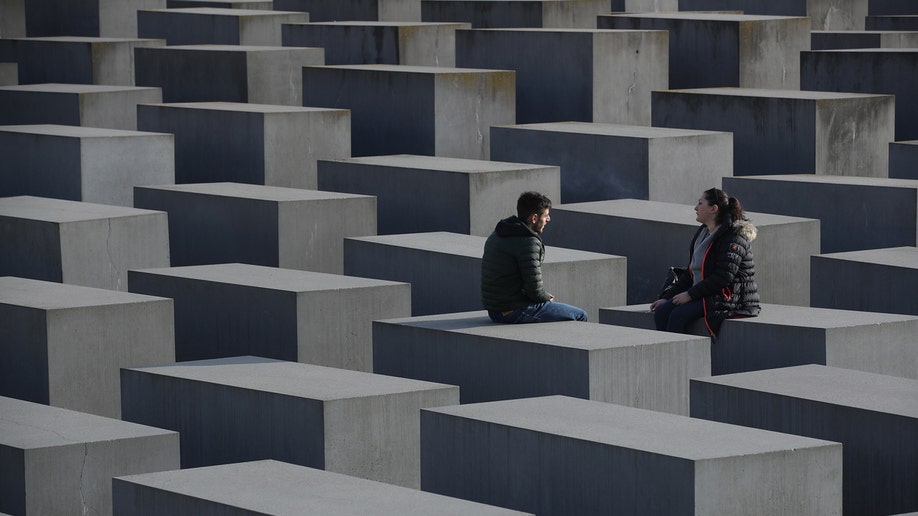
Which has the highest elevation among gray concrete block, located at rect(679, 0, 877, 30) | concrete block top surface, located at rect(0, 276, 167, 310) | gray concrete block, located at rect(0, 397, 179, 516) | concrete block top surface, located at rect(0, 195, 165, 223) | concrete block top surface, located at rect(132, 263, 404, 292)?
gray concrete block, located at rect(679, 0, 877, 30)

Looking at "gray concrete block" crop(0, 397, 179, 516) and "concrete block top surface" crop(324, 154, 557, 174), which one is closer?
"gray concrete block" crop(0, 397, 179, 516)

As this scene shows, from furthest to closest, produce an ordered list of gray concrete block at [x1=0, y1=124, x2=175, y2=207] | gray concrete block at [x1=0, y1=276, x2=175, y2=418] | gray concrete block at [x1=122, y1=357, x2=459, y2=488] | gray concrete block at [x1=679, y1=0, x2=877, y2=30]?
gray concrete block at [x1=679, y1=0, x2=877, y2=30], gray concrete block at [x1=0, y1=124, x2=175, y2=207], gray concrete block at [x1=0, y1=276, x2=175, y2=418], gray concrete block at [x1=122, y1=357, x2=459, y2=488]

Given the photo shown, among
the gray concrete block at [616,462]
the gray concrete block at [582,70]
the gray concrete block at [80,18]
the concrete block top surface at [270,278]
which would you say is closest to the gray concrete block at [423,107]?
the gray concrete block at [582,70]

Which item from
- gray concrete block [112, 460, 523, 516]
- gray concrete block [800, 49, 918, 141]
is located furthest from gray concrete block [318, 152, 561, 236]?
gray concrete block [112, 460, 523, 516]

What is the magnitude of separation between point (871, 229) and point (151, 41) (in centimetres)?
1154

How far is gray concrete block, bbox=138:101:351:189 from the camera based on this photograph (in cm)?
1611

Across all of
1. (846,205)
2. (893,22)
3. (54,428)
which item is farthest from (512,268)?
(893,22)

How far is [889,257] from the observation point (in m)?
12.0

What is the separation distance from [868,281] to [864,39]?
1130 centimetres

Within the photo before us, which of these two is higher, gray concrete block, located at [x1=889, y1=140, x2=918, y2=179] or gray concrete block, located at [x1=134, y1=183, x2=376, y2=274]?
gray concrete block, located at [x1=889, y1=140, x2=918, y2=179]

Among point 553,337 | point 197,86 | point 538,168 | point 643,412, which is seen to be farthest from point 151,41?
point 643,412

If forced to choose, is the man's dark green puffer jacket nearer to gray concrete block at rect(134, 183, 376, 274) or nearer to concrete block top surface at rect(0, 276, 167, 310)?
concrete block top surface at rect(0, 276, 167, 310)

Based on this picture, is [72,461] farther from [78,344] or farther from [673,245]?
[673,245]

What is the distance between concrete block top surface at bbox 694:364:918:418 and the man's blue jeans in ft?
4.47
